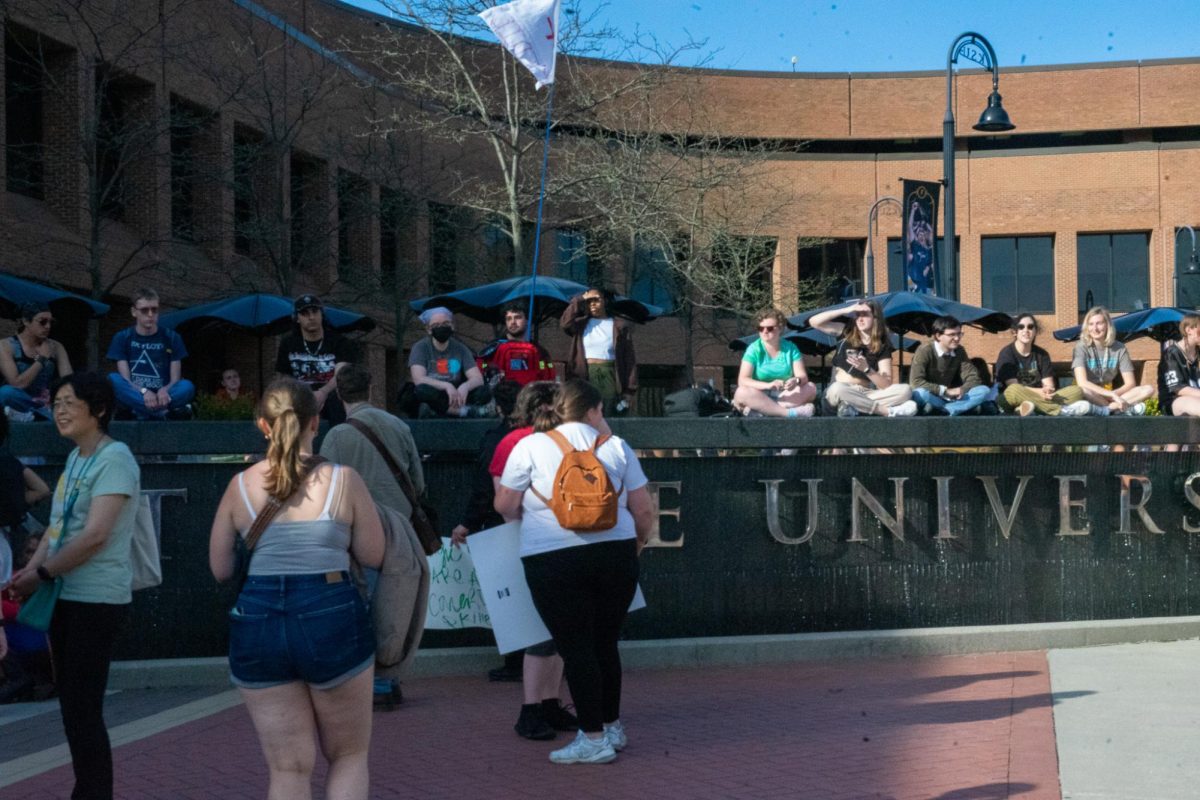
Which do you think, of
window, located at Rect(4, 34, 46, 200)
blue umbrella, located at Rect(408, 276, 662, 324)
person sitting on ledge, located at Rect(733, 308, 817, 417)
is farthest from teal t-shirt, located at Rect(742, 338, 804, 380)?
window, located at Rect(4, 34, 46, 200)

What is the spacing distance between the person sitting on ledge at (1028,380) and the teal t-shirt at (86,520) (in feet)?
26.5

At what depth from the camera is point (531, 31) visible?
41.1 ft

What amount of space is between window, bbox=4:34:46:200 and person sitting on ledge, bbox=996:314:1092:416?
16806mm

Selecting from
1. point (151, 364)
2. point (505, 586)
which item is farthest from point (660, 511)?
point (151, 364)

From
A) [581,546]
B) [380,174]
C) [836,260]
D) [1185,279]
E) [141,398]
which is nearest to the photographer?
[581,546]

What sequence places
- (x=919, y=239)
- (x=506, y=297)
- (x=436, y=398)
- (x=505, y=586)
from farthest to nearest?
(x=919, y=239)
(x=506, y=297)
(x=436, y=398)
(x=505, y=586)

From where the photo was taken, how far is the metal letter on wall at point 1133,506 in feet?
36.2

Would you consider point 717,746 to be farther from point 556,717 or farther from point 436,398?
point 436,398

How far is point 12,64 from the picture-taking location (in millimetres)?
24453

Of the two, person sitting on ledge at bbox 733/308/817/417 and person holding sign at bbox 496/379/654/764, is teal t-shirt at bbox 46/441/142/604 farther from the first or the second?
person sitting on ledge at bbox 733/308/817/417

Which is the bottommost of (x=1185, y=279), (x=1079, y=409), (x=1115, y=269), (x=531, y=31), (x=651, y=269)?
(x=1079, y=409)

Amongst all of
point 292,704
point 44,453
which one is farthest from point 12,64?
point 292,704

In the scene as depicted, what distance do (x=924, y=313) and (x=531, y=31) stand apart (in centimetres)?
788

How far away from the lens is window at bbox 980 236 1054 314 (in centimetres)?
4816
